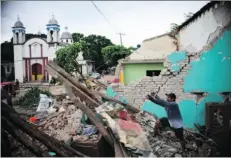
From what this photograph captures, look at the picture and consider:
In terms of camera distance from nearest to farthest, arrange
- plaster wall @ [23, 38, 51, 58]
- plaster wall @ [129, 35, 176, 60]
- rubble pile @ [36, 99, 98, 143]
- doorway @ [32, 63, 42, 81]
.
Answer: rubble pile @ [36, 99, 98, 143] < plaster wall @ [129, 35, 176, 60] < plaster wall @ [23, 38, 51, 58] < doorway @ [32, 63, 42, 81]

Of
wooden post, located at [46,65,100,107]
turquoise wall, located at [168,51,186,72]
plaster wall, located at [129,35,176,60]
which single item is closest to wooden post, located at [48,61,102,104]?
wooden post, located at [46,65,100,107]

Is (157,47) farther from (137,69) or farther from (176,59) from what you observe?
(176,59)

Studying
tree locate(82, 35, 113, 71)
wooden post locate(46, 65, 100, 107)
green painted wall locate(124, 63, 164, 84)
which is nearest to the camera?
wooden post locate(46, 65, 100, 107)

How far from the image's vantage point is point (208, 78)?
609cm

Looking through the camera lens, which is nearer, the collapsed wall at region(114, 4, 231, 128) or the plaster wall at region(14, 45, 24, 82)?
the collapsed wall at region(114, 4, 231, 128)

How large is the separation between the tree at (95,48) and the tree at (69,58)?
115 cm

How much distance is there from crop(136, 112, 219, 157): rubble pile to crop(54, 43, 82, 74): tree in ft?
33.8

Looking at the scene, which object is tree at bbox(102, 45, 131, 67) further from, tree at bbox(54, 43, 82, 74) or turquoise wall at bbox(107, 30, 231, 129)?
turquoise wall at bbox(107, 30, 231, 129)

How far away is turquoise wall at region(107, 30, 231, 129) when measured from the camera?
232 inches

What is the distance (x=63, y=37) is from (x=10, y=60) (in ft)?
20.9

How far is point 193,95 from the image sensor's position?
20.6ft

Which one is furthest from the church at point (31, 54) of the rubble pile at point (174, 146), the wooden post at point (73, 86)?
the rubble pile at point (174, 146)

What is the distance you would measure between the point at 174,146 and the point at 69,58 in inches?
472

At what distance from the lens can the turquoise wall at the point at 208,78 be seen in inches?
232
